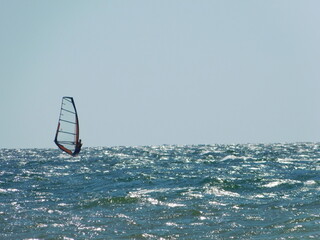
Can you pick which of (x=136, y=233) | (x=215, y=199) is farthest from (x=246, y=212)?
(x=136, y=233)

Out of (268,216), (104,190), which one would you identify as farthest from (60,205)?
(268,216)

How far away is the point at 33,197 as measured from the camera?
62.4ft

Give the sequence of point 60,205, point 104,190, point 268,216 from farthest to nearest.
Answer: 1. point 104,190
2. point 60,205
3. point 268,216

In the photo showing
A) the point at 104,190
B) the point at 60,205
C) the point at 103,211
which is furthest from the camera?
the point at 104,190

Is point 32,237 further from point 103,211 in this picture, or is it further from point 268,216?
point 268,216

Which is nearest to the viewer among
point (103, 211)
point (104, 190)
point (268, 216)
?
point (268, 216)

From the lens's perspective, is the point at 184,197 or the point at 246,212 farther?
the point at 184,197

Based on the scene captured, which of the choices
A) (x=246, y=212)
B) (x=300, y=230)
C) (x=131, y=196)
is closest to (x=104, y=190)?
(x=131, y=196)

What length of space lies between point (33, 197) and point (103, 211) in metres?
4.47

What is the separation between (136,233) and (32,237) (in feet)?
7.65

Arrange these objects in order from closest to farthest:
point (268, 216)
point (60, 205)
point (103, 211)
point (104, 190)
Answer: point (268, 216) < point (103, 211) < point (60, 205) < point (104, 190)

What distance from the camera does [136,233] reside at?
12430 mm

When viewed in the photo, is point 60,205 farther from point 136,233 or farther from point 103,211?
point 136,233

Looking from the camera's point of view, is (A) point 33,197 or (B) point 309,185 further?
(B) point 309,185
